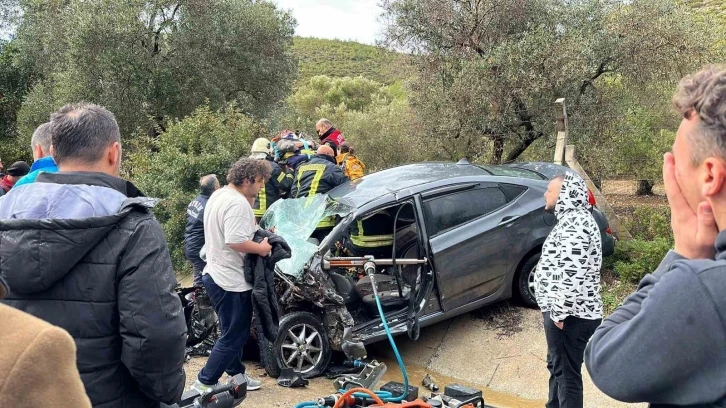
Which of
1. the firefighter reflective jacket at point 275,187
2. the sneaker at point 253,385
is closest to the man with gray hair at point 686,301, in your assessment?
the sneaker at point 253,385

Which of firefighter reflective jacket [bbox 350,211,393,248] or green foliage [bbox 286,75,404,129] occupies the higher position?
green foliage [bbox 286,75,404,129]

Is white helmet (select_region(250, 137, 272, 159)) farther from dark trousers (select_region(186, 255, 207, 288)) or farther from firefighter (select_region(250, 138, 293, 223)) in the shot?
dark trousers (select_region(186, 255, 207, 288))

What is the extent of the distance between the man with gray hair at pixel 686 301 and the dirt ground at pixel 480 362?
12.9 ft

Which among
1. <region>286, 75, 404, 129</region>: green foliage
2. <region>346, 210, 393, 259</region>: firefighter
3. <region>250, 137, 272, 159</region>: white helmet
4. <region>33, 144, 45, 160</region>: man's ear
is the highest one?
<region>286, 75, 404, 129</region>: green foliage

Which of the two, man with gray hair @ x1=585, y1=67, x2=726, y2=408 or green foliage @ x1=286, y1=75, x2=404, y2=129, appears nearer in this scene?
man with gray hair @ x1=585, y1=67, x2=726, y2=408

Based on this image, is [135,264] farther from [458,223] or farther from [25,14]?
[25,14]

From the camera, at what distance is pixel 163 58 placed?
44.8 ft

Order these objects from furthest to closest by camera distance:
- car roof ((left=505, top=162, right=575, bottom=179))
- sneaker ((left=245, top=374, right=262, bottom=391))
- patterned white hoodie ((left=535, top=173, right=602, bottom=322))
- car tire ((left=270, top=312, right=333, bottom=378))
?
car roof ((left=505, top=162, right=575, bottom=179)) → car tire ((left=270, top=312, right=333, bottom=378)) → sneaker ((left=245, top=374, right=262, bottom=391)) → patterned white hoodie ((left=535, top=173, right=602, bottom=322))

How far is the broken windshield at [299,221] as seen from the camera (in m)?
5.36

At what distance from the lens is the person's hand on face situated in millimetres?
1307

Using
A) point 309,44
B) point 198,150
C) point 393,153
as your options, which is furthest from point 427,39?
point 309,44

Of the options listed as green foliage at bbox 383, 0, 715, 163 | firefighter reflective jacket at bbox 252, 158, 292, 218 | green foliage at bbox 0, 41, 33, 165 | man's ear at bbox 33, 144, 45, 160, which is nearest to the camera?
man's ear at bbox 33, 144, 45, 160

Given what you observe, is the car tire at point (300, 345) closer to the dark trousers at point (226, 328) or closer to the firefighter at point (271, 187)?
→ the dark trousers at point (226, 328)

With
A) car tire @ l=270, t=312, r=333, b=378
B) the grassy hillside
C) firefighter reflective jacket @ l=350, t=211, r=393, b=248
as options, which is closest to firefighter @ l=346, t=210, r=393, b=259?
firefighter reflective jacket @ l=350, t=211, r=393, b=248
